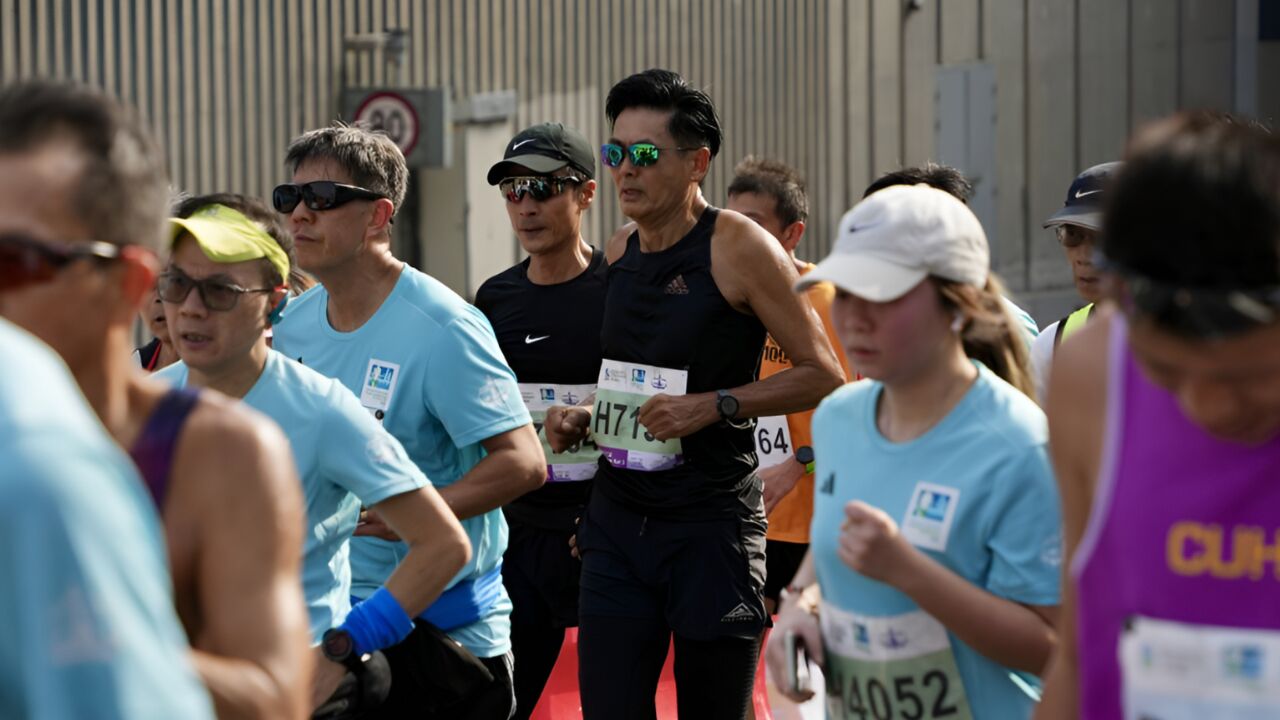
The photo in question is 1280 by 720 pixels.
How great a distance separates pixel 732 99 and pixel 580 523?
12.1 metres

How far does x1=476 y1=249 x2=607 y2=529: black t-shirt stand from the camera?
19.4 ft

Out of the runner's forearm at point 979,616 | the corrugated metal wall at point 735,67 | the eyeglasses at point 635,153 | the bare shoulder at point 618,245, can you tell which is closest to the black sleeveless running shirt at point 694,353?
the eyeglasses at point 635,153

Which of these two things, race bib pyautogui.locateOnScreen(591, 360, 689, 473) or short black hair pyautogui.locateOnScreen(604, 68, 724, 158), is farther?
short black hair pyautogui.locateOnScreen(604, 68, 724, 158)

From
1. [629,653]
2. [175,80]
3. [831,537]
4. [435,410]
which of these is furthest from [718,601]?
[175,80]

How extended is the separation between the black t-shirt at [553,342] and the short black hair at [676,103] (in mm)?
740

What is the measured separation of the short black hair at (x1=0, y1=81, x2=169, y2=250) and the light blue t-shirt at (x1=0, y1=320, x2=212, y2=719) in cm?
49

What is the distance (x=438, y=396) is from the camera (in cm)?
448

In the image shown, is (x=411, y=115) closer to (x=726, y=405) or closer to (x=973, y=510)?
(x=726, y=405)

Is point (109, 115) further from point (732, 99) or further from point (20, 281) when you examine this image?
point (732, 99)

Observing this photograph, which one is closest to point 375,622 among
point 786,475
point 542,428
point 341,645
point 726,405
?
point 341,645

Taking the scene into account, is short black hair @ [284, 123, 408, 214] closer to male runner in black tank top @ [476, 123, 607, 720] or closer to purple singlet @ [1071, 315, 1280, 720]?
male runner in black tank top @ [476, 123, 607, 720]

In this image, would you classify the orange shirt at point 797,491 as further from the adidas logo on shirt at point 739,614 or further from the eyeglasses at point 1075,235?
the adidas logo on shirt at point 739,614

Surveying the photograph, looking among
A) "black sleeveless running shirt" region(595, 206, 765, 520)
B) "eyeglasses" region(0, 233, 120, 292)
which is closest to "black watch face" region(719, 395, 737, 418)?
"black sleeveless running shirt" region(595, 206, 765, 520)

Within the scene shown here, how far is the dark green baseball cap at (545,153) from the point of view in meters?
6.12
